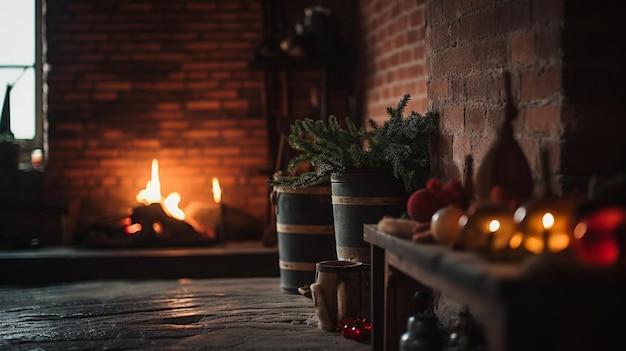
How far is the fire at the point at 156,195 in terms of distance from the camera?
6402 millimetres

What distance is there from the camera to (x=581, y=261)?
1.97m

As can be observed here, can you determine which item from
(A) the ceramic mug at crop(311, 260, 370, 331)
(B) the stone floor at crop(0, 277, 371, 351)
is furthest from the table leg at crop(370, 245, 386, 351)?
(A) the ceramic mug at crop(311, 260, 370, 331)

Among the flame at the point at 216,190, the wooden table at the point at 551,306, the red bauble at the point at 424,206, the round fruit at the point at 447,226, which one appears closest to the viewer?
the wooden table at the point at 551,306

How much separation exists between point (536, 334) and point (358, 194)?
1.97m

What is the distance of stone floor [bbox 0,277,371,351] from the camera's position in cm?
349

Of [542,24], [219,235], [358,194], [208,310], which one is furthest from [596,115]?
[219,235]

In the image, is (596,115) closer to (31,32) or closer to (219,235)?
(219,235)

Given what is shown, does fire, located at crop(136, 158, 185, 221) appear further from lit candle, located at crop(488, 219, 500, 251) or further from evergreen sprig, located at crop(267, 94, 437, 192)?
lit candle, located at crop(488, 219, 500, 251)

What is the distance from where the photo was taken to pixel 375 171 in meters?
3.81

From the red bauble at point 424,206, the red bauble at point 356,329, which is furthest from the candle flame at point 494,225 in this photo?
the red bauble at point 356,329

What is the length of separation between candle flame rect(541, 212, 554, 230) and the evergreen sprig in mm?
1446

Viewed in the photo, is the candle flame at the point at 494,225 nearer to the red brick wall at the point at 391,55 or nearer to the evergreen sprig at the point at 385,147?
the evergreen sprig at the point at 385,147

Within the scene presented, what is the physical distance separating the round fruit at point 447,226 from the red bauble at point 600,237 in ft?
1.65

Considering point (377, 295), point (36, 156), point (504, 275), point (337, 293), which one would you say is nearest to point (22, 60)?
point (36, 156)
